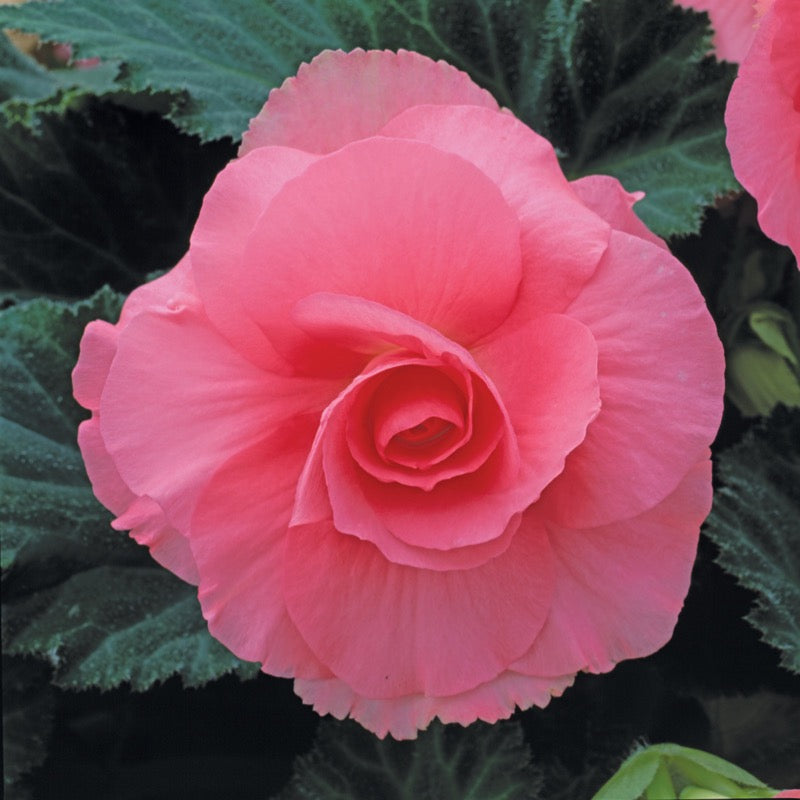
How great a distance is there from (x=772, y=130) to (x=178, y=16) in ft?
1.11

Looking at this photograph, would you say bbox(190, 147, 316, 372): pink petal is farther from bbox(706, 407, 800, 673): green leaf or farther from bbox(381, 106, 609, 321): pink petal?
bbox(706, 407, 800, 673): green leaf

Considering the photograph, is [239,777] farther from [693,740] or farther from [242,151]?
[242,151]

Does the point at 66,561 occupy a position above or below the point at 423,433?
below

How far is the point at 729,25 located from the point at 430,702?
1.33 ft

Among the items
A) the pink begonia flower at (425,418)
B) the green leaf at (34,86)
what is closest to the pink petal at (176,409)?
the pink begonia flower at (425,418)

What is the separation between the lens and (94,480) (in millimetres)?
438

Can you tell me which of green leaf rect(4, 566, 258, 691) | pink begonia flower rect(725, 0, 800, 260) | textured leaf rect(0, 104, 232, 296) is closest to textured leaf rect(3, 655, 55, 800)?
green leaf rect(4, 566, 258, 691)

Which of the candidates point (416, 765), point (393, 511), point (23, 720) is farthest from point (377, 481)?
point (23, 720)

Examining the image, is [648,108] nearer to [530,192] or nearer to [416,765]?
[530,192]

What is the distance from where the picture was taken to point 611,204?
411 millimetres

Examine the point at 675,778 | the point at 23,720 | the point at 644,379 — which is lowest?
the point at 23,720

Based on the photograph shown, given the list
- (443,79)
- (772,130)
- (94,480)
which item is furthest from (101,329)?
(772,130)

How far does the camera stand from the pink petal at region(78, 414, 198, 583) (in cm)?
42

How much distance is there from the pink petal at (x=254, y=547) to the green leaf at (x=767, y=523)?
25cm
